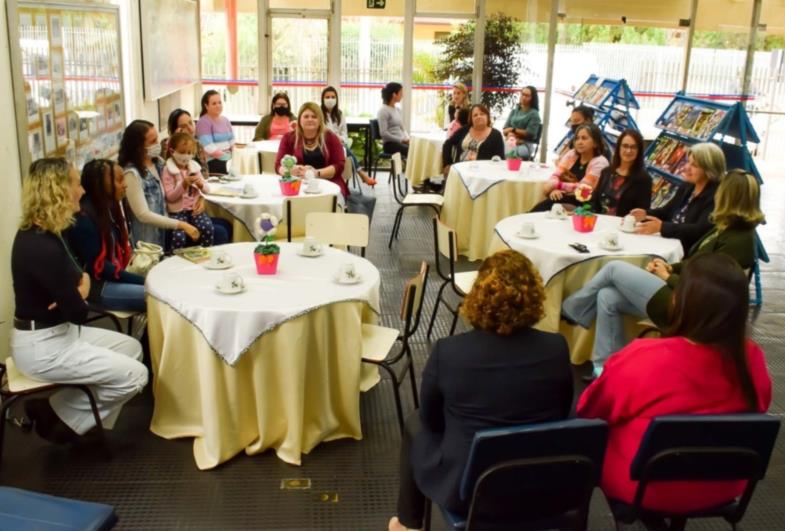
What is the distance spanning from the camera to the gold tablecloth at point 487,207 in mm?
6391

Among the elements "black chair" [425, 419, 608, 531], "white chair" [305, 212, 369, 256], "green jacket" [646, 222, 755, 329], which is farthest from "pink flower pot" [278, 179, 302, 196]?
"black chair" [425, 419, 608, 531]

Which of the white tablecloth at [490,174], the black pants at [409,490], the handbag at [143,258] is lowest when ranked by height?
the black pants at [409,490]

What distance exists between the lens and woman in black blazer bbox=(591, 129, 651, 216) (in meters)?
5.14

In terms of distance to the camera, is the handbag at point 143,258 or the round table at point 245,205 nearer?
the handbag at point 143,258

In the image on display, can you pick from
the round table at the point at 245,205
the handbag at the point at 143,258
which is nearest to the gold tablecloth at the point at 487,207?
the round table at the point at 245,205

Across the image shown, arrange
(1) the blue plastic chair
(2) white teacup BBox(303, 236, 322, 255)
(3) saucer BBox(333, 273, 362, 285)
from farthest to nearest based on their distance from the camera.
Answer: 1. (2) white teacup BBox(303, 236, 322, 255)
2. (3) saucer BBox(333, 273, 362, 285)
3. (1) the blue plastic chair

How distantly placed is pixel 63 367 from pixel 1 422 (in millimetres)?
367

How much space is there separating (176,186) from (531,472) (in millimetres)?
3551

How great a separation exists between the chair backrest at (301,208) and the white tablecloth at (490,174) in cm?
145

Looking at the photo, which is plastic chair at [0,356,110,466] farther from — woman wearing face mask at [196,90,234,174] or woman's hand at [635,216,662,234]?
woman wearing face mask at [196,90,234,174]

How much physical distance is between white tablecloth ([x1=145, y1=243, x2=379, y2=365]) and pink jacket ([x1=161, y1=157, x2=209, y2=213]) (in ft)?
4.01

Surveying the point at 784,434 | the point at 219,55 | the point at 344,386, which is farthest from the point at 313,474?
the point at 219,55

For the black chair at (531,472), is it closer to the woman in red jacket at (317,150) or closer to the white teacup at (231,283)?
the white teacup at (231,283)

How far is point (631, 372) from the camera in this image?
2334mm
